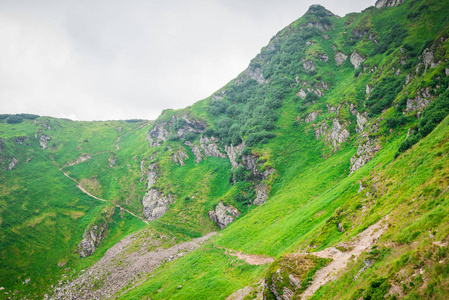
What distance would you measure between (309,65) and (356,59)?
2532 cm

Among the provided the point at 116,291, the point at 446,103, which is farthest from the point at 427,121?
the point at 116,291

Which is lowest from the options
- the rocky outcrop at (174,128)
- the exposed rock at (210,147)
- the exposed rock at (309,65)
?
the exposed rock at (210,147)

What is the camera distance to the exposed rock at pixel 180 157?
4729 inches

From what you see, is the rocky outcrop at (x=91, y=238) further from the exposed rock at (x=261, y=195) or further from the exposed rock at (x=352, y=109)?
the exposed rock at (x=352, y=109)

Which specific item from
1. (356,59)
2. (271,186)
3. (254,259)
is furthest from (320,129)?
(254,259)

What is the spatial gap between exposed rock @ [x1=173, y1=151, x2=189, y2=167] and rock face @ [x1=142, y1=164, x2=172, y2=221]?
23.1 meters

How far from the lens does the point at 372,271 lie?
1410 cm

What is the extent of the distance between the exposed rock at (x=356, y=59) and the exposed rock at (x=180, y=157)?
11264 centimetres

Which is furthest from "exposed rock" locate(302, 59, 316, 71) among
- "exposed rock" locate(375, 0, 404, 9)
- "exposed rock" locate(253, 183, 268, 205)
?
"exposed rock" locate(253, 183, 268, 205)

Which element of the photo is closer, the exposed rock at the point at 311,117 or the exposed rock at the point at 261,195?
the exposed rock at the point at 261,195

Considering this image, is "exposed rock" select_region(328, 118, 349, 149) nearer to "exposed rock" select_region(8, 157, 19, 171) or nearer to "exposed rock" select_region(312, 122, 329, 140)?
"exposed rock" select_region(312, 122, 329, 140)

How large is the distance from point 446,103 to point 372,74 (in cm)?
5916

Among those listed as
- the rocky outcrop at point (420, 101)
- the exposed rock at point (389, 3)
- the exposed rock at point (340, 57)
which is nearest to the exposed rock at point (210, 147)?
the rocky outcrop at point (420, 101)

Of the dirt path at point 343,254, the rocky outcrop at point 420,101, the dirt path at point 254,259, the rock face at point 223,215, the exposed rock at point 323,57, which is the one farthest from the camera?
the exposed rock at point 323,57
